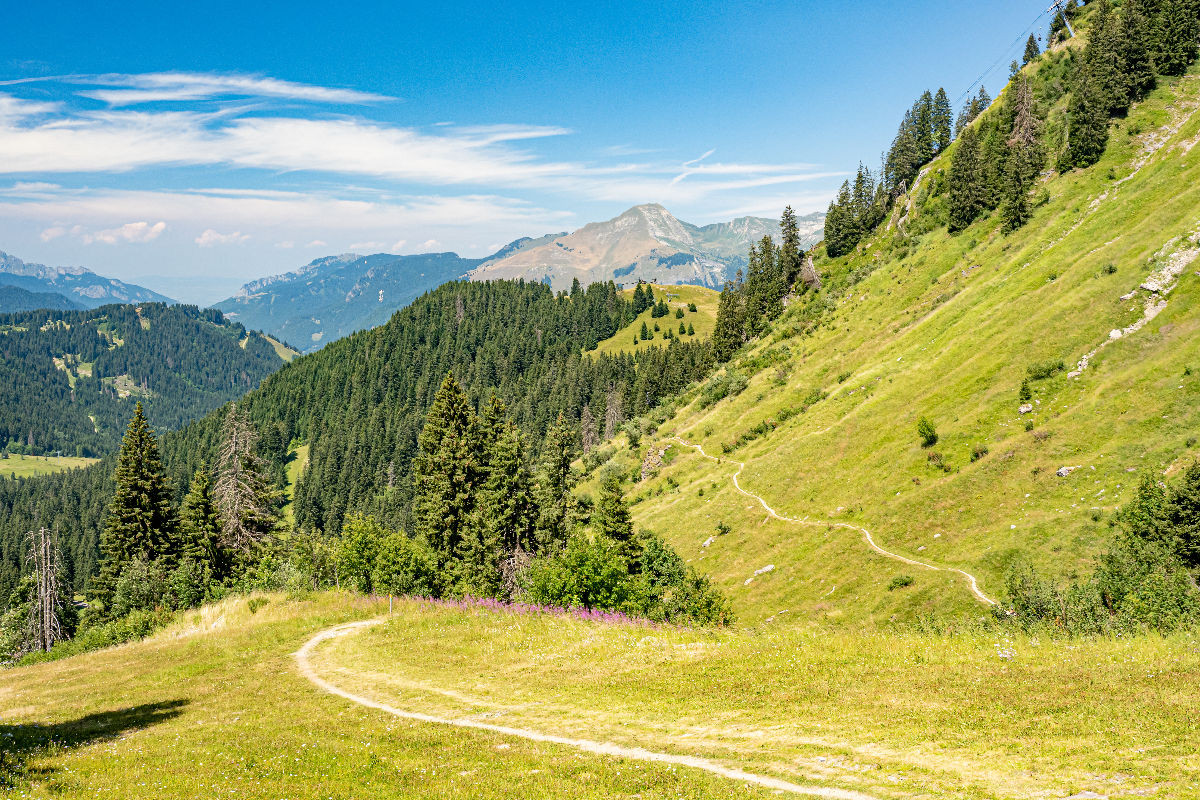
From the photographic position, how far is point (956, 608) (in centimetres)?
4109

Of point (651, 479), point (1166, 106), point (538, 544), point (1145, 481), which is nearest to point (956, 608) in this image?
point (1145, 481)

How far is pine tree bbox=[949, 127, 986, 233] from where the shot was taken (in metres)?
101

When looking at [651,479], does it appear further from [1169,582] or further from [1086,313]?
[1169,582]

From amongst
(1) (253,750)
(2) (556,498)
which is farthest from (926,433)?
(1) (253,750)

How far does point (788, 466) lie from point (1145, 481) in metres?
42.0

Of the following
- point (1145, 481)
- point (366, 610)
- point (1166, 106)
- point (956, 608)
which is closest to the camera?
point (1145, 481)

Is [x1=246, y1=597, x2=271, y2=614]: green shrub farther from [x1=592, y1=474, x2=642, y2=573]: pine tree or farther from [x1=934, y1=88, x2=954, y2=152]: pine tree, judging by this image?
[x1=934, y1=88, x2=954, y2=152]: pine tree

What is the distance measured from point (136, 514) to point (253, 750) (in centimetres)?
5921

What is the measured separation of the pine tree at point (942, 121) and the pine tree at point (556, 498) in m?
128

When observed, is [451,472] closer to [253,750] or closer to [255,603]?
[255,603]

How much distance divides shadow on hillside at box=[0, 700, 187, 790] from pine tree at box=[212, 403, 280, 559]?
4667cm

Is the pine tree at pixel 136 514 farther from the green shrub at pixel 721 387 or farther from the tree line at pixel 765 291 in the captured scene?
the tree line at pixel 765 291

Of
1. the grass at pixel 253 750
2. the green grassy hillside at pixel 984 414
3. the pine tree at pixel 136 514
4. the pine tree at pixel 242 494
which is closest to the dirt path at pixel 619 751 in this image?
the grass at pixel 253 750

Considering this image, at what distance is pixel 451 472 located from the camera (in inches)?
2085
